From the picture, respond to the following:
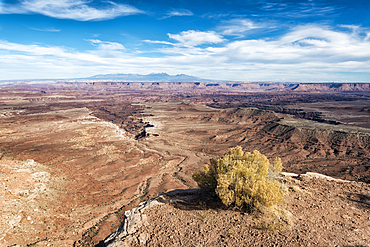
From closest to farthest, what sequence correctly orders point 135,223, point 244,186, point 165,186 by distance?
point 244,186 → point 135,223 → point 165,186

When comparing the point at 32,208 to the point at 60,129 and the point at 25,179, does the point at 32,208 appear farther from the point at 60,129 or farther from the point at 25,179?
the point at 60,129

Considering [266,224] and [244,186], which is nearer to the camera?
[266,224]

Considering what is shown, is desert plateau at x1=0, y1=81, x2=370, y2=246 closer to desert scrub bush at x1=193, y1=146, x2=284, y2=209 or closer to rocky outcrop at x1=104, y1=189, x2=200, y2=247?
rocky outcrop at x1=104, y1=189, x2=200, y2=247

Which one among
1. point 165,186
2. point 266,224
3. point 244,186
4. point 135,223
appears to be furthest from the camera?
point 165,186

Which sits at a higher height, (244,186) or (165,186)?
(244,186)

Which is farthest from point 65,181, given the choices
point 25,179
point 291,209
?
point 291,209

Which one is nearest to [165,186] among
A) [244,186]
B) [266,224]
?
[244,186]

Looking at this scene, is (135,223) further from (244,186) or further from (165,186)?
(165,186)

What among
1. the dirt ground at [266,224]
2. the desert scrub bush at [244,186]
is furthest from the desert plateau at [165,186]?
the desert scrub bush at [244,186]

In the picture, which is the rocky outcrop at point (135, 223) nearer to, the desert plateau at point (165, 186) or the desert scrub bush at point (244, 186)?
the desert plateau at point (165, 186)
